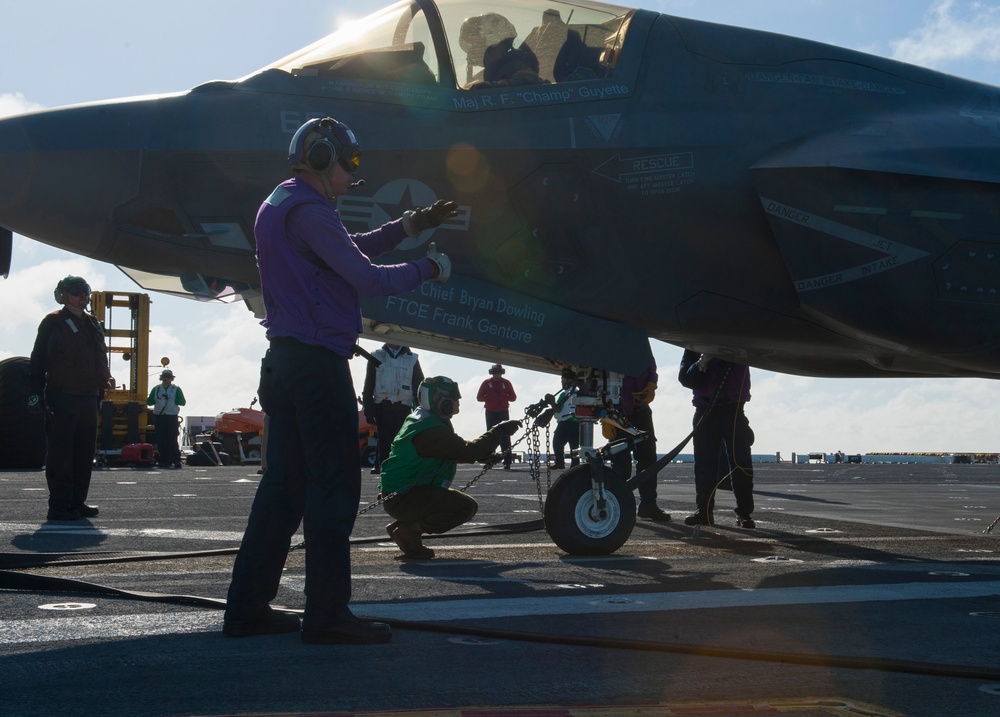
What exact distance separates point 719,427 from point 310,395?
6741 millimetres

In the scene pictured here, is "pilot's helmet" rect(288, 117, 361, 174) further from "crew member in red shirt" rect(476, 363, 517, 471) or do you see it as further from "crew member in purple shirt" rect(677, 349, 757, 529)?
"crew member in red shirt" rect(476, 363, 517, 471)

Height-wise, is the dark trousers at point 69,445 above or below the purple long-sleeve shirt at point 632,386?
below

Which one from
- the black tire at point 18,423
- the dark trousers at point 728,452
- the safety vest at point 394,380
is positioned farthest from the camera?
the black tire at point 18,423

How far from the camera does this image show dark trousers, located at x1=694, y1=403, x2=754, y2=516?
32.3 ft

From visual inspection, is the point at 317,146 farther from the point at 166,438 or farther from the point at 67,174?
the point at 166,438

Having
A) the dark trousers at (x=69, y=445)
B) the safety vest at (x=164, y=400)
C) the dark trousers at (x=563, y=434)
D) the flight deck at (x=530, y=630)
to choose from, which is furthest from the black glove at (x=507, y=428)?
the safety vest at (x=164, y=400)

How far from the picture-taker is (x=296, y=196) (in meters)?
4.11

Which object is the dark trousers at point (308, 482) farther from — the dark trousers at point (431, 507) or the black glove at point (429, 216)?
the dark trousers at point (431, 507)

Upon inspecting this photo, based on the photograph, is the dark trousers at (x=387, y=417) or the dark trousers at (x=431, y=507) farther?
the dark trousers at (x=387, y=417)

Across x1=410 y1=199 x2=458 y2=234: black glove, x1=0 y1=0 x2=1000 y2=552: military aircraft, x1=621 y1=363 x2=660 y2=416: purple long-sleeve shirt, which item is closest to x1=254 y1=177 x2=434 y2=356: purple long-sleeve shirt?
x1=410 y1=199 x2=458 y2=234: black glove

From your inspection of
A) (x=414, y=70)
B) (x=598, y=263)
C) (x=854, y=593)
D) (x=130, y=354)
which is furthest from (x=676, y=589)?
(x=130, y=354)

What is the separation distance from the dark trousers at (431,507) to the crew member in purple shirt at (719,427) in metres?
3.39

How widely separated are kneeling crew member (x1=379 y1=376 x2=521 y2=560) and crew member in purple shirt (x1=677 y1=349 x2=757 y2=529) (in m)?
3.39

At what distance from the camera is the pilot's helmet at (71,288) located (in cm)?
1016
